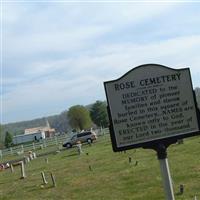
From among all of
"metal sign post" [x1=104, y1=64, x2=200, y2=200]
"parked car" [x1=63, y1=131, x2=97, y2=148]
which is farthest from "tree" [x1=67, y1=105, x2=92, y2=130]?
"metal sign post" [x1=104, y1=64, x2=200, y2=200]

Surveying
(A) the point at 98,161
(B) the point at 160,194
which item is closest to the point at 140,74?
(B) the point at 160,194

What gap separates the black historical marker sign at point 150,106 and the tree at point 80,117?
10313 cm

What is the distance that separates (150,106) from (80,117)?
105m

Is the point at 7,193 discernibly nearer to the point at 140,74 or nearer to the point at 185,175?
the point at 185,175

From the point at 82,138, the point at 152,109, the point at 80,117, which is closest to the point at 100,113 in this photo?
the point at 80,117

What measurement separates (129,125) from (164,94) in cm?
91

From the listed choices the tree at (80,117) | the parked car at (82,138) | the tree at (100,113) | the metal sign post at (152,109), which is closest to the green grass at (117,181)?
the metal sign post at (152,109)

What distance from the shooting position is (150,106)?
9.47 metres

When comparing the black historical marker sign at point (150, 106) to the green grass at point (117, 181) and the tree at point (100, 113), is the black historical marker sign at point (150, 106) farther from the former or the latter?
the tree at point (100, 113)

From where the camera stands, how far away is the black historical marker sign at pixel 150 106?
30.6 feet

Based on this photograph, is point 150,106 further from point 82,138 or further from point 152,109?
point 82,138

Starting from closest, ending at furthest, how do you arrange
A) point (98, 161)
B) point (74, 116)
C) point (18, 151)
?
point (98, 161), point (18, 151), point (74, 116)

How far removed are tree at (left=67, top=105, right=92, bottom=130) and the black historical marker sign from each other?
338 feet

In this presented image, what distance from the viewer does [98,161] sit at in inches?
1302
